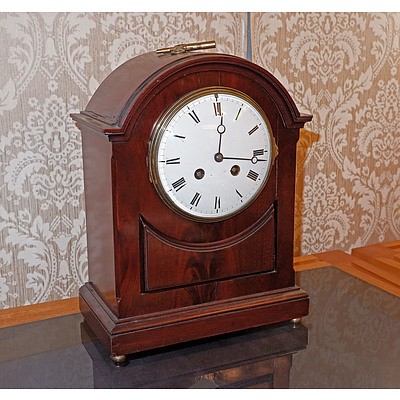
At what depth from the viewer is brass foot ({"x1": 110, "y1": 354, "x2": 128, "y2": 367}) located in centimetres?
93

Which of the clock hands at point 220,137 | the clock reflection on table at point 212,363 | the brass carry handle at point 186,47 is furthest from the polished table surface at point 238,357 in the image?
the brass carry handle at point 186,47

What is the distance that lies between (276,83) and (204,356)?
43cm

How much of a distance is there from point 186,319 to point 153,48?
521 millimetres

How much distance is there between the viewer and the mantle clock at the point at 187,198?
896mm

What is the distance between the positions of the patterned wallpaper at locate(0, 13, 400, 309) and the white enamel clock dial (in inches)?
12.4

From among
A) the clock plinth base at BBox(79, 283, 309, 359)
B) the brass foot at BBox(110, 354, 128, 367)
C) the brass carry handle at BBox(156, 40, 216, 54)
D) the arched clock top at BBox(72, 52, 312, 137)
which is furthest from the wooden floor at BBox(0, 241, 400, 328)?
the brass carry handle at BBox(156, 40, 216, 54)

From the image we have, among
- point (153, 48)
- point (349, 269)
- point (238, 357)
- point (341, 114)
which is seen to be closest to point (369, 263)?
point (349, 269)

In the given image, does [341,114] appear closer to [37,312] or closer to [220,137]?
[220,137]

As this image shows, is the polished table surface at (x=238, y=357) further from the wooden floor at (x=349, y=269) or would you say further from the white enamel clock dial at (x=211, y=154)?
the white enamel clock dial at (x=211, y=154)

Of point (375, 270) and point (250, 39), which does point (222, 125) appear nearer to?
point (250, 39)

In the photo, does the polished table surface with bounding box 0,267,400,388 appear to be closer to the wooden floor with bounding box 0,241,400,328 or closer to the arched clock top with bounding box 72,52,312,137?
the wooden floor with bounding box 0,241,400,328

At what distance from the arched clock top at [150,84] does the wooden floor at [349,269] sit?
36 cm

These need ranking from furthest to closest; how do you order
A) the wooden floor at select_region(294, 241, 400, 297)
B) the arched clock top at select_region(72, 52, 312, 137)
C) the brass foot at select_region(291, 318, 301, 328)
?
the wooden floor at select_region(294, 241, 400, 297), the brass foot at select_region(291, 318, 301, 328), the arched clock top at select_region(72, 52, 312, 137)

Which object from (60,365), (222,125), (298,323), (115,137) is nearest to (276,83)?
(222,125)
